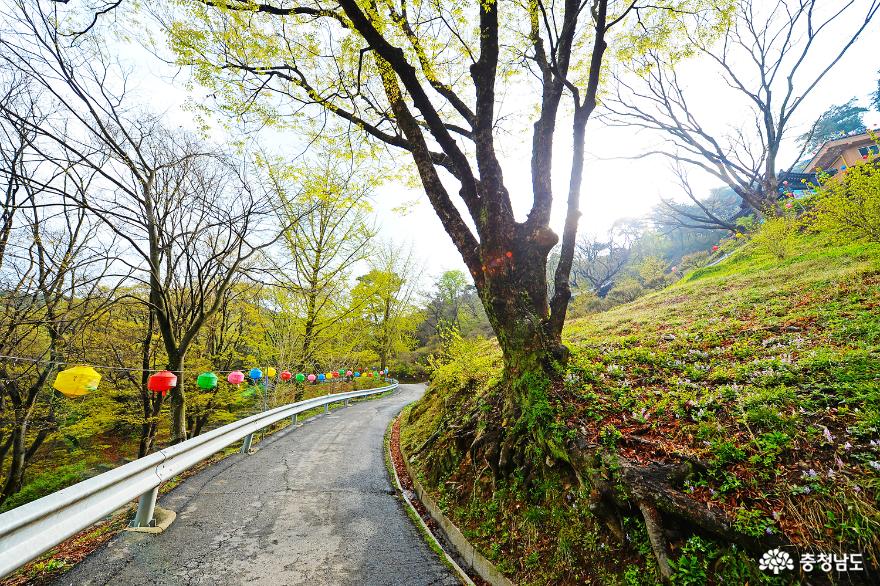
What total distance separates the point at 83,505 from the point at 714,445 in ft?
17.6

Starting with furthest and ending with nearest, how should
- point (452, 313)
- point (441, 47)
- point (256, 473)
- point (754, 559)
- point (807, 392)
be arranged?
point (452, 313), point (441, 47), point (256, 473), point (807, 392), point (754, 559)

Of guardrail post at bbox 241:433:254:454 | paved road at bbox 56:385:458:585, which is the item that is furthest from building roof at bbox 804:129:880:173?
guardrail post at bbox 241:433:254:454

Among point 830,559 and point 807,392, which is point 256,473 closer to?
point 830,559

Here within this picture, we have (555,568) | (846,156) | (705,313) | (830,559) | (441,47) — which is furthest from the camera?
(846,156)

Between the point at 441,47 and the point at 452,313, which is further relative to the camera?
the point at 452,313

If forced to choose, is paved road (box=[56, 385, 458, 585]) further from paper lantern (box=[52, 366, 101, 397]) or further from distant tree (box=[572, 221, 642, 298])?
distant tree (box=[572, 221, 642, 298])

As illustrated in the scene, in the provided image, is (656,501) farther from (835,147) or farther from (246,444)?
(835,147)

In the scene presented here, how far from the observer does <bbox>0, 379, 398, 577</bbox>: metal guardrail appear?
2.22 metres

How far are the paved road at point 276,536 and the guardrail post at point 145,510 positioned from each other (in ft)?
0.70

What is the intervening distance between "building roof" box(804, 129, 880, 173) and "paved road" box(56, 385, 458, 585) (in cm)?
3885

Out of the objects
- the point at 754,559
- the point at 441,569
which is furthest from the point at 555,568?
the point at 754,559

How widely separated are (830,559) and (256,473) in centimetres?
636

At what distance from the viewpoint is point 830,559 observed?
1.92 m

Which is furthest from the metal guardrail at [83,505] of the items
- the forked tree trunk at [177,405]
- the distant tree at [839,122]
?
the distant tree at [839,122]
